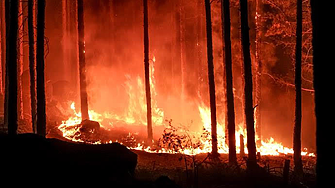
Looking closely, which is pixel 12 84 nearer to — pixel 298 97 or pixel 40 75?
pixel 40 75

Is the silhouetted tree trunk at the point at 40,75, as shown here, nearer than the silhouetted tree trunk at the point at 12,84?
No

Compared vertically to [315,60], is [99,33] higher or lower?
higher

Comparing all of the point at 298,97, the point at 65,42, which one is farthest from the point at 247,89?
the point at 65,42

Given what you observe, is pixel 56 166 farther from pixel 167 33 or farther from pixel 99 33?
pixel 167 33

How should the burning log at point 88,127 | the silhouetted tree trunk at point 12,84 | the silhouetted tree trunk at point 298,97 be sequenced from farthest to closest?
the burning log at point 88,127, the silhouetted tree trunk at point 298,97, the silhouetted tree trunk at point 12,84

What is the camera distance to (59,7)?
4197 cm

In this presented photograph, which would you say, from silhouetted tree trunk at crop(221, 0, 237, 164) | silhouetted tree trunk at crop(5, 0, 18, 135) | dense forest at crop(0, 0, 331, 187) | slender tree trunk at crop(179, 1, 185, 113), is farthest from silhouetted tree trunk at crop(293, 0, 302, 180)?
slender tree trunk at crop(179, 1, 185, 113)

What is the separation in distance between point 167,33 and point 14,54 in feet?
98.0

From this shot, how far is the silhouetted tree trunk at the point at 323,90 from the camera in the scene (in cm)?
428

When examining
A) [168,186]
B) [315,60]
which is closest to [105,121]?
[168,186]

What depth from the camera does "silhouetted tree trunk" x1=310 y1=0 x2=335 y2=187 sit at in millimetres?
4277

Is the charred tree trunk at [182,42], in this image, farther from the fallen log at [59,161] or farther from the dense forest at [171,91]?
the fallen log at [59,161]

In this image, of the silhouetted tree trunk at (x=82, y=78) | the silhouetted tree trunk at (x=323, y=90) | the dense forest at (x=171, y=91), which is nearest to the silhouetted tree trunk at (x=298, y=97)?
the dense forest at (x=171, y=91)

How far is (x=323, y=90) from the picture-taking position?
436 cm
